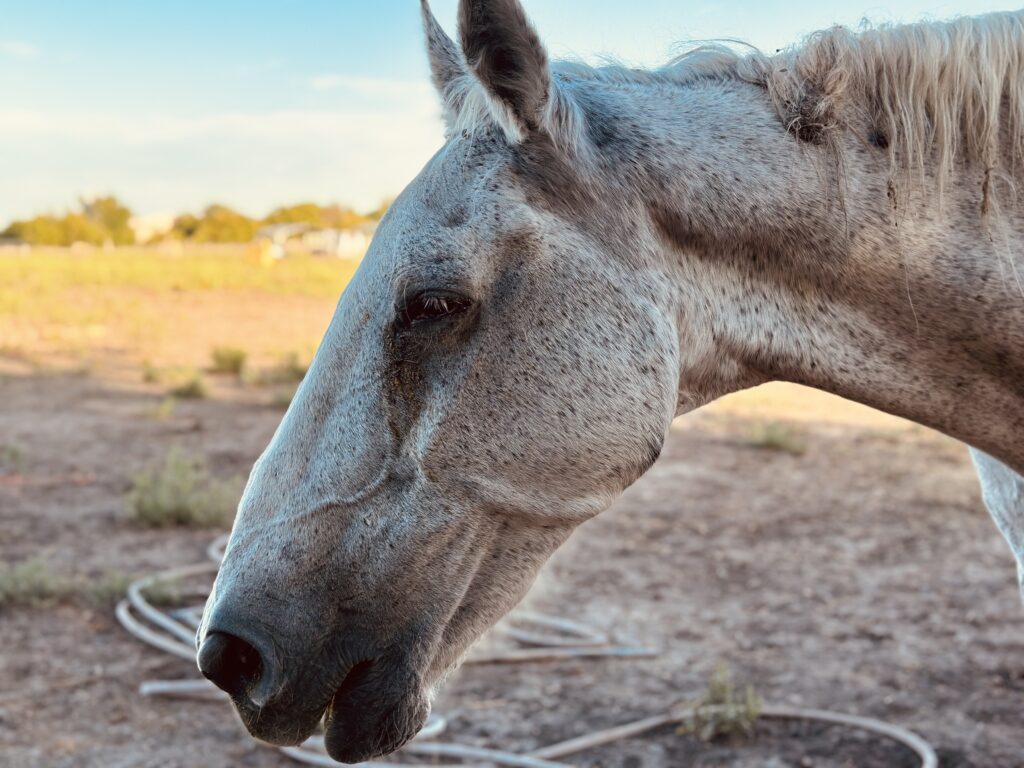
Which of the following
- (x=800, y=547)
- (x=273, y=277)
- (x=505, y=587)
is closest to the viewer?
(x=505, y=587)

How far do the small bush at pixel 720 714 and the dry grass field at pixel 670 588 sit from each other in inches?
2.6

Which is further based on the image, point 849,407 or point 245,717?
point 849,407

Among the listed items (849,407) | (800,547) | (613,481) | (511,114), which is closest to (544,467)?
(613,481)

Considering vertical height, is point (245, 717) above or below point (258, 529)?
below

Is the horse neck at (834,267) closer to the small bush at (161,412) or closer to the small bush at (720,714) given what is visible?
the small bush at (720,714)

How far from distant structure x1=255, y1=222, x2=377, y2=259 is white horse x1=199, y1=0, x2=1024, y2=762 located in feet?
126

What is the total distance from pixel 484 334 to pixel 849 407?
10789 mm

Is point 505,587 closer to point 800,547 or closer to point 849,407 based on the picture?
point 800,547

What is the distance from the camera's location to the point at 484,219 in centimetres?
167

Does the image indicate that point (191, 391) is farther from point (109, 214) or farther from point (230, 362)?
point (109, 214)

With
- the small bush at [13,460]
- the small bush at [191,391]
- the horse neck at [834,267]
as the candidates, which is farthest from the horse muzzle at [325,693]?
the small bush at [191,391]

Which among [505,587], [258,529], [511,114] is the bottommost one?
[505,587]

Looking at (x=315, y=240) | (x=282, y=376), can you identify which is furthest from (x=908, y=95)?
(x=315, y=240)

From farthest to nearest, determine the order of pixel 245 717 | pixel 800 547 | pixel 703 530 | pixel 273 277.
A: pixel 273 277, pixel 703 530, pixel 800 547, pixel 245 717
